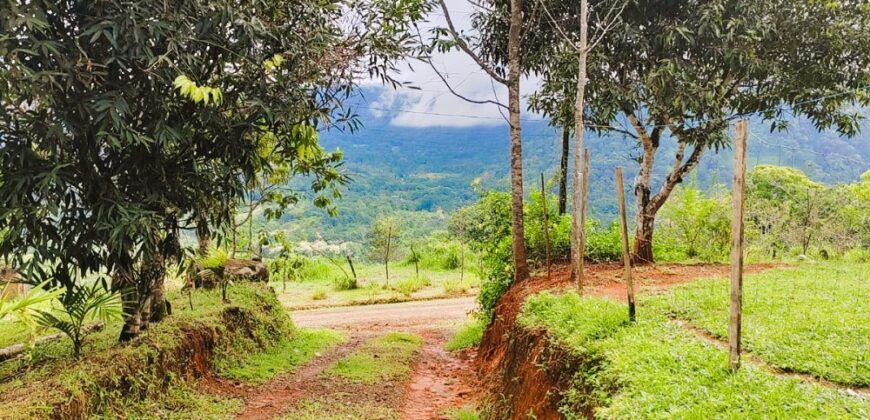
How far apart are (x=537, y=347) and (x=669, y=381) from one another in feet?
7.66

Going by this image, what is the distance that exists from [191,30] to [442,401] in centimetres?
576

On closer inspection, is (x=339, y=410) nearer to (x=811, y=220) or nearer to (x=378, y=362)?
(x=378, y=362)

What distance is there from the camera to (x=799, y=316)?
16.5 feet

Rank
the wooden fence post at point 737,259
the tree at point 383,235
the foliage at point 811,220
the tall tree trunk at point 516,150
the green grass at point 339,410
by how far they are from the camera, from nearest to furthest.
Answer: the wooden fence post at point 737,259 → the green grass at point 339,410 → the tall tree trunk at point 516,150 → the foliage at point 811,220 → the tree at point 383,235

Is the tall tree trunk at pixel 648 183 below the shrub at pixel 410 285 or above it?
above

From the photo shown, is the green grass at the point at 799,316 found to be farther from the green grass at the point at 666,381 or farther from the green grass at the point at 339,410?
the green grass at the point at 339,410

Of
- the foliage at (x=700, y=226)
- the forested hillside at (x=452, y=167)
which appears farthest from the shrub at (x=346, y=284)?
the foliage at (x=700, y=226)

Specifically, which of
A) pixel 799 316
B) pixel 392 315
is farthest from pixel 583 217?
pixel 392 315

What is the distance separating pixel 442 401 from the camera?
24.4ft

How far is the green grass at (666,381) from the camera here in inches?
122

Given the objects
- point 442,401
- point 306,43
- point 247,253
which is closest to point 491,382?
point 442,401

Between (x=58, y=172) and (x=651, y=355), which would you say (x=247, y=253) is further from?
(x=651, y=355)

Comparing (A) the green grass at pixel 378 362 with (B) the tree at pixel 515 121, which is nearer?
(A) the green grass at pixel 378 362

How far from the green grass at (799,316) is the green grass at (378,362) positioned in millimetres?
4236
